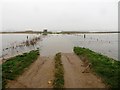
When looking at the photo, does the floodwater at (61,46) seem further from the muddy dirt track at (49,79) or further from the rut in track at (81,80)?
→ the rut in track at (81,80)

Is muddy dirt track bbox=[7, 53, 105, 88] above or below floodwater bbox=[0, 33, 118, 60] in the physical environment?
below

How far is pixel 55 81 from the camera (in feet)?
55.8

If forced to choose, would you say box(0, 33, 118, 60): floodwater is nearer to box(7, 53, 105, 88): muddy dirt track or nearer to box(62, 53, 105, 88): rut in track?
box(7, 53, 105, 88): muddy dirt track

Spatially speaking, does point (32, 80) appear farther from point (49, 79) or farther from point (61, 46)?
point (61, 46)

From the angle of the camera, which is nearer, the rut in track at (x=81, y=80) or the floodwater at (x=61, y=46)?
the rut in track at (x=81, y=80)

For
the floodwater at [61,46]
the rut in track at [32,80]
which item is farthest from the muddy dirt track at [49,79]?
the floodwater at [61,46]

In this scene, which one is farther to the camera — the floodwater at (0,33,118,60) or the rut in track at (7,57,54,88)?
the floodwater at (0,33,118,60)

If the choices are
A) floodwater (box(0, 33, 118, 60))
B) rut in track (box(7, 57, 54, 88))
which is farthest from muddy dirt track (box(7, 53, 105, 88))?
floodwater (box(0, 33, 118, 60))

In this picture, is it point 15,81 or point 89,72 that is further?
point 89,72

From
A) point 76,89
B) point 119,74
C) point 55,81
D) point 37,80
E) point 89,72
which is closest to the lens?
point 76,89

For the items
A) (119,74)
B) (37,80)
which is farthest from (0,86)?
(119,74)

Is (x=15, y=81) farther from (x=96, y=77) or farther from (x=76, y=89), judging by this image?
(x=96, y=77)

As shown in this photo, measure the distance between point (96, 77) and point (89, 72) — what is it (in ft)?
7.51

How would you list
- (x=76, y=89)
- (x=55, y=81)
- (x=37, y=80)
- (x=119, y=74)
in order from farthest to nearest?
(x=119, y=74) → (x=37, y=80) → (x=55, y=81) → (x=76, y=89)
